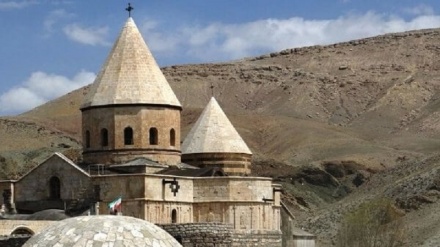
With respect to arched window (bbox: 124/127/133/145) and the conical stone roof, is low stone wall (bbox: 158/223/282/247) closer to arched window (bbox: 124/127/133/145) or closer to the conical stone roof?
arched window (bbox: 124/127/133/145)

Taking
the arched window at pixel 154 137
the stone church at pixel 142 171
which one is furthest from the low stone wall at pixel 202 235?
the arched window at pixel 154 137

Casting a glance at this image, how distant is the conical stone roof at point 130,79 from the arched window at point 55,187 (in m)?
3.50

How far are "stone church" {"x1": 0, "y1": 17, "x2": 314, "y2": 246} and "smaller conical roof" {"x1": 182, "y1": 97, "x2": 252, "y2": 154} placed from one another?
0.22 feet

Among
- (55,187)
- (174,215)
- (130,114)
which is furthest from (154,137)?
(55,187)

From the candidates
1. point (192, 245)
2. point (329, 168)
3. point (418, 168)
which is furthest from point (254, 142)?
point (192, 245)

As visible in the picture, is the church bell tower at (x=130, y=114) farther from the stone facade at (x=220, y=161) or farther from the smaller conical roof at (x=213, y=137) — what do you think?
the smaller conical roof at (x=213, y=137)

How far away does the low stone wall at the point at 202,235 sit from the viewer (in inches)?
1514

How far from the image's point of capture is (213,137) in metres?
56.3

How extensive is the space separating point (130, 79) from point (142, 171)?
413cm

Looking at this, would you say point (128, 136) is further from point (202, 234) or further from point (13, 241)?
Result: point (13, 241)

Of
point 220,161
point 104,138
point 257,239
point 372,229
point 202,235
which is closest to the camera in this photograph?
point 202,235

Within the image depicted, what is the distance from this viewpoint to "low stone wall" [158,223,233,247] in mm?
38463

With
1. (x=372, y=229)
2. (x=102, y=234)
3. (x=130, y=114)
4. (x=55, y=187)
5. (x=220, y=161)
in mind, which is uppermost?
(x=130, y=114)

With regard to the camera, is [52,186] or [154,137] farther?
[154,137]
